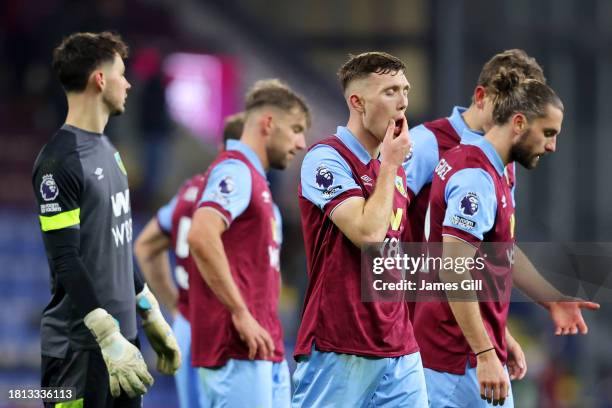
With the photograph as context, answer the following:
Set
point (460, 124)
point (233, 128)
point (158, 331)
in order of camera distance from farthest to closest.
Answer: point (233, 128), point (460, 124), point (158, 331)

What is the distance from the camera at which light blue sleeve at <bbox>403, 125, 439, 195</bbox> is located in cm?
625

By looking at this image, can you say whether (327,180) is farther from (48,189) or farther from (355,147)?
(48,189)

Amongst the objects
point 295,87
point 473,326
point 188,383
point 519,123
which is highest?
point 295,87

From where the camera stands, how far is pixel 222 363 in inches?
266

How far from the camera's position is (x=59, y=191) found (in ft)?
17.9

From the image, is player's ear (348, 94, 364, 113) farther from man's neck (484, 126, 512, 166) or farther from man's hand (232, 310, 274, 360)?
man's hand (232, 310, 274, 360)

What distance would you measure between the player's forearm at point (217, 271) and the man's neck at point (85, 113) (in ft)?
3.76

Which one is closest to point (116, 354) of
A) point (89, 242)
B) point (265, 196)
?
point (89, 242)

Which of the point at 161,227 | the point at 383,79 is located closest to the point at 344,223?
the point at 383,79

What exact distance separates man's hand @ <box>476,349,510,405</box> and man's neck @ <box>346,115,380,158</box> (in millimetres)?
1045

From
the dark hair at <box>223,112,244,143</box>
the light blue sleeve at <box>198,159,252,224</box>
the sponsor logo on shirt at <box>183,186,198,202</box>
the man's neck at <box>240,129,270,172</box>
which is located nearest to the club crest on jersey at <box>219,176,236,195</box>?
the light blue sleeve at <box>198,159,252,224</box>

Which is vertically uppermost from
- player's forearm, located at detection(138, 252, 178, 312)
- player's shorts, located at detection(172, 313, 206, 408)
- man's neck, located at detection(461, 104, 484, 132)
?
man's neck, located at detection(461, 104, 484, 132)

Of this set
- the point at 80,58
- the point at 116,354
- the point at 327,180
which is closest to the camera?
the point at 327,180

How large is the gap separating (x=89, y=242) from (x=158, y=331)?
691 millimetres
